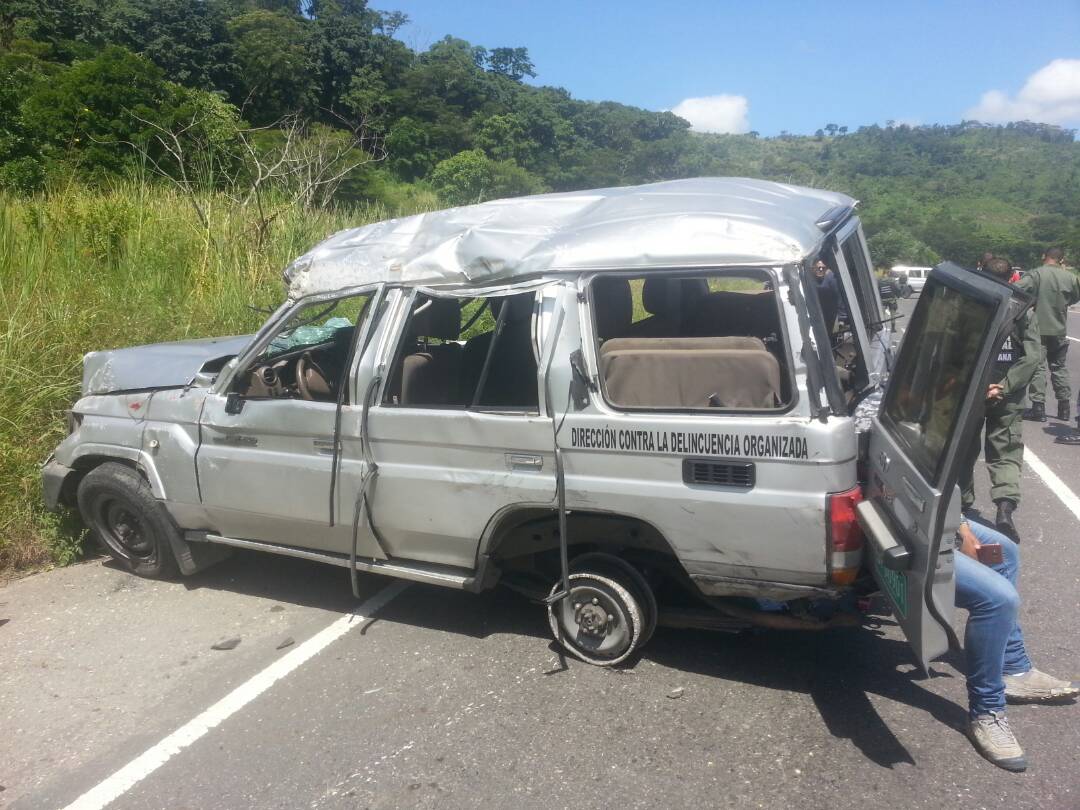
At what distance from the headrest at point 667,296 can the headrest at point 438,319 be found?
3.41 feet

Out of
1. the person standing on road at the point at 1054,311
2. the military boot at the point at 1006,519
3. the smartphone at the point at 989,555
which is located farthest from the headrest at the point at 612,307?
the person standing on road at the point at 1054,311

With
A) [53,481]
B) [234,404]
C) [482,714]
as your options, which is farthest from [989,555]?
[53,481]

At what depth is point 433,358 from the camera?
4.46 metres

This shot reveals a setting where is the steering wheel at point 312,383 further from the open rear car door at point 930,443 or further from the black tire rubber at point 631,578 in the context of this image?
the open rear car door at point 930,443

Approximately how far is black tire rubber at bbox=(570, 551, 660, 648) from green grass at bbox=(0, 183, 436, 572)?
3.79 m

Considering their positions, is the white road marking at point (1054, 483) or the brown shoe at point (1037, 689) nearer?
the brown shoe at point (1037, 689)

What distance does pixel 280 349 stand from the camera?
5.22 meters

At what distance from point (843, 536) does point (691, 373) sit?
2.86ft

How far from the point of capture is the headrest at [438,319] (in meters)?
4.56

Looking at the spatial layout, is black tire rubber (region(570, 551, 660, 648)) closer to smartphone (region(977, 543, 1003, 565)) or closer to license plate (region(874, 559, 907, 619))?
license plate (region(874, 559, 907, 619))

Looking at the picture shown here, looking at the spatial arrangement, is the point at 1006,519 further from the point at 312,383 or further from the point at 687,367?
the point at 312,383

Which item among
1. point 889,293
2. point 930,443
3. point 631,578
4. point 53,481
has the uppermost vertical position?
→ point 889,293

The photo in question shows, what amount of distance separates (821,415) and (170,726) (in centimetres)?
302

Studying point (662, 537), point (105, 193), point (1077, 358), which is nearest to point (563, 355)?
point (662, 537)
